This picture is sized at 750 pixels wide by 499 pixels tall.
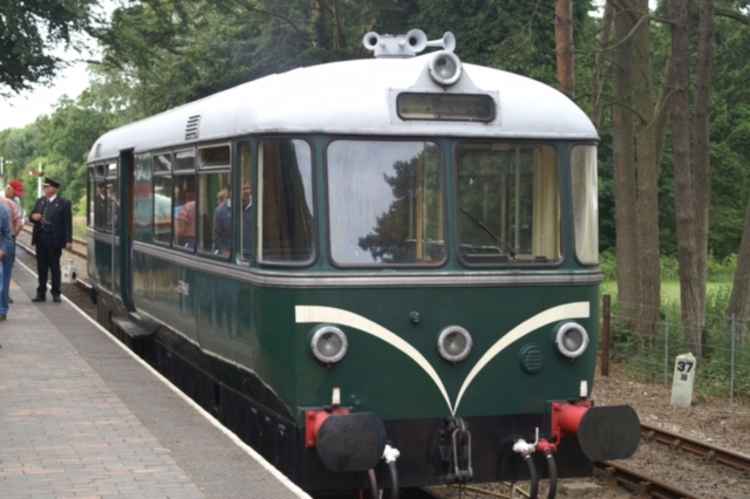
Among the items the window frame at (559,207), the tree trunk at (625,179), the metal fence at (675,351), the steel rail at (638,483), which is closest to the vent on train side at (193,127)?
the window frame at (559,207)

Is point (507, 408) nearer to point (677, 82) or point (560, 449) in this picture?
point (560, 449)

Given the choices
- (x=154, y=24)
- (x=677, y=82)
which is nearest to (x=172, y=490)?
(x=677, y=82)

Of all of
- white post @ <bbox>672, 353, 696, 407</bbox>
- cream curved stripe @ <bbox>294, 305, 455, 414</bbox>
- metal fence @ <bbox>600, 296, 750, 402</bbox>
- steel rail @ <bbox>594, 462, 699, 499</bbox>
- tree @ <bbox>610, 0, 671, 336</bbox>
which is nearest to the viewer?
cream curved stripe @ <bbox>294, 305, 455, 414</bbox>

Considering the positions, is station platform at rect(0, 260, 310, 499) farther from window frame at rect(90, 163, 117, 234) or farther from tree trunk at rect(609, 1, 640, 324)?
tree trunk at rect(609, 1, 640, 324)

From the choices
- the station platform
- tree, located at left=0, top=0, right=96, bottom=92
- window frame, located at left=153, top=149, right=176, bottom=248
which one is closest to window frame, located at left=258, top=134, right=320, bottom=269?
the station platform

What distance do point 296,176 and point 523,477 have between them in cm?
239

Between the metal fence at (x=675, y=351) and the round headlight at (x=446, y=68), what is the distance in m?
6.76

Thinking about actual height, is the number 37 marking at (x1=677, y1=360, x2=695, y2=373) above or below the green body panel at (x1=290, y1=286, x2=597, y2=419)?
below

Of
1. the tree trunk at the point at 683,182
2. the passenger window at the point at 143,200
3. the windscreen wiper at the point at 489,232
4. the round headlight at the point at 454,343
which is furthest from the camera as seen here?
the tree trunk at the point at 683,182

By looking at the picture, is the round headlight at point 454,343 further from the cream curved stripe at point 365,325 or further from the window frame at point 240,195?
the window frame at point 240,195

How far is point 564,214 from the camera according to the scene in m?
8.55

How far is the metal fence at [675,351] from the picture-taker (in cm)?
1453

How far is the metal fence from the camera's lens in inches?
572

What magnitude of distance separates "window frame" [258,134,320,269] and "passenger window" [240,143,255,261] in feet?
0.38
